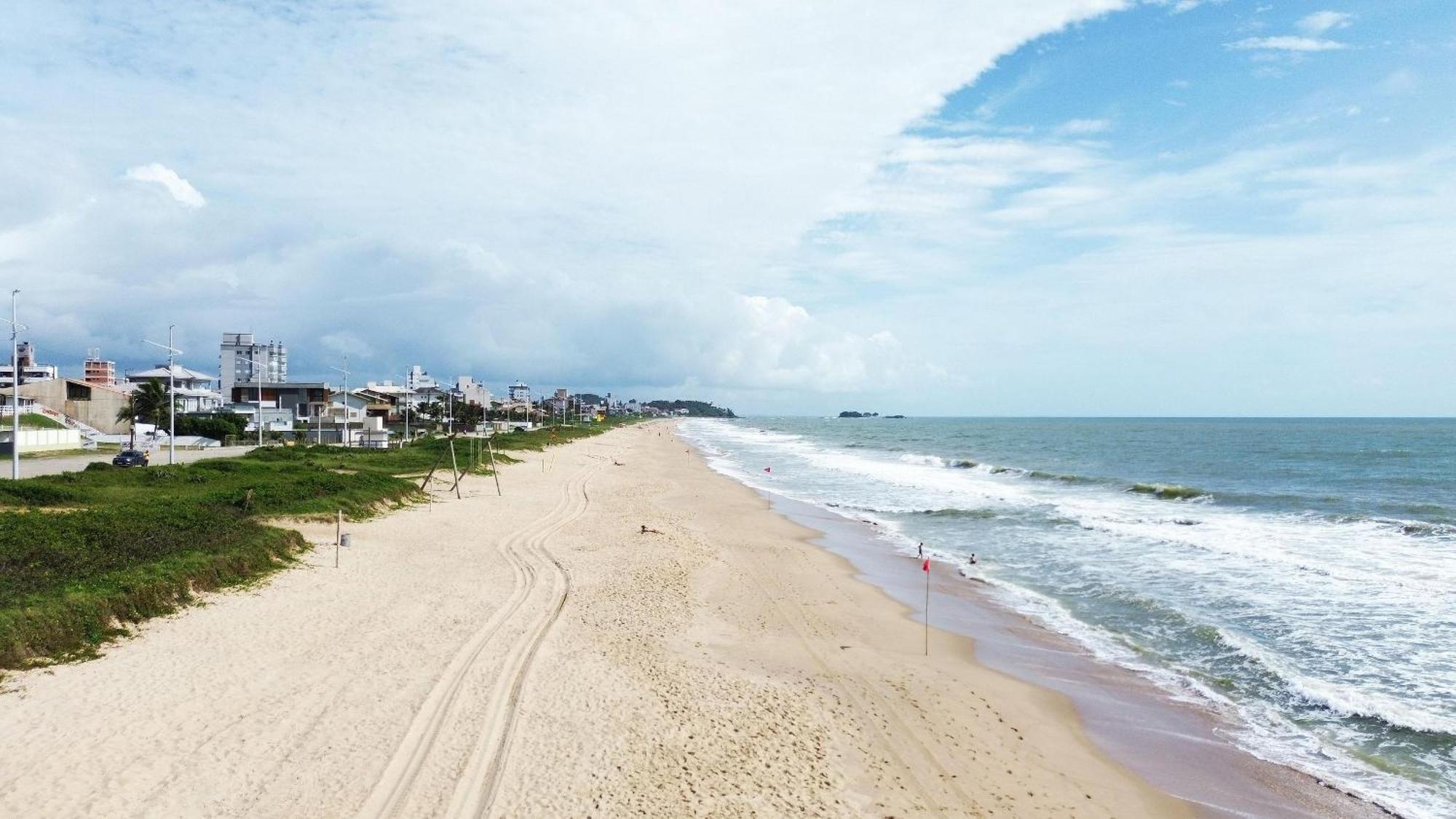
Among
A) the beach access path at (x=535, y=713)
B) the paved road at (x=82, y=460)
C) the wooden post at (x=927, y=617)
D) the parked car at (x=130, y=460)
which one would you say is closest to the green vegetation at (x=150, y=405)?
the paved road at (x=82, y=460)

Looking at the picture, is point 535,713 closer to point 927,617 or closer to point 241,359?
point 927,617

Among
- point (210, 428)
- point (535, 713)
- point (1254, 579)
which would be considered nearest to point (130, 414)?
point (210, 428)

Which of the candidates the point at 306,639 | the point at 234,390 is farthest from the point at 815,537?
the point at 234,390

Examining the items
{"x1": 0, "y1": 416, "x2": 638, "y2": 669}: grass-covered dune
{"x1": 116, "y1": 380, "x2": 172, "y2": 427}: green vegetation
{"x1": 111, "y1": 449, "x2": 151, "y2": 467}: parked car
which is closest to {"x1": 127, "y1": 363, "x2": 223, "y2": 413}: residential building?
{"x1": 116, "y1": 380, "x2": 172, "y2": 427}: green vegetation

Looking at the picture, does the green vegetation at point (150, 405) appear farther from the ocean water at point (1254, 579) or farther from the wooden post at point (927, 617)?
the wooden post at point (927, 617)

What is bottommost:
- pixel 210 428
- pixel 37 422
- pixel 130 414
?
pixel 210 428

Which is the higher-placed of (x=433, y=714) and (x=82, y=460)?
(x=82, y=460)

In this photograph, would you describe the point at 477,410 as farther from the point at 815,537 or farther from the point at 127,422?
the point at 815,537

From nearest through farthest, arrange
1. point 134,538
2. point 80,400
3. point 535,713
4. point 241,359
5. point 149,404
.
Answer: point 535,713
point 134,538
point 149,404
point 80,400
point 241,359
